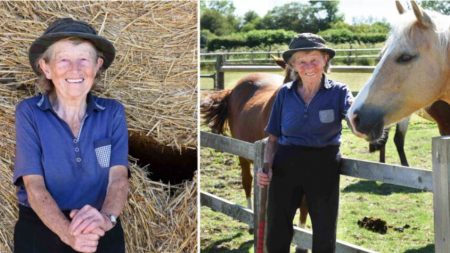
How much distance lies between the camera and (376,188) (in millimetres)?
5801

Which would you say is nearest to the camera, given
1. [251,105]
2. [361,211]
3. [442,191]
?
[442,191]

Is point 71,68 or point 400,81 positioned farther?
point 400,81

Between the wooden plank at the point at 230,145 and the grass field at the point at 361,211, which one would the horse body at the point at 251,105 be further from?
the grass field at the point at 361,211

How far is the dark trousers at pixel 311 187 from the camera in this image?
2.82 m

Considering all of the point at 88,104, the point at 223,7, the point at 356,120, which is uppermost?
the point at 223,7

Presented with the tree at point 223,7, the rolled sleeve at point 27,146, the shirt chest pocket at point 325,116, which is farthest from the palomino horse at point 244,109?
the tree at point 223,7

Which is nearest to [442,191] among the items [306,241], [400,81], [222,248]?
[400,81]

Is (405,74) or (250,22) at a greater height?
(250,22)

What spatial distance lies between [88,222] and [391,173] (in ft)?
5.26

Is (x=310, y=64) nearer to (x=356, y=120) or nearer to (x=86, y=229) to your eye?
(x=356, y=120)

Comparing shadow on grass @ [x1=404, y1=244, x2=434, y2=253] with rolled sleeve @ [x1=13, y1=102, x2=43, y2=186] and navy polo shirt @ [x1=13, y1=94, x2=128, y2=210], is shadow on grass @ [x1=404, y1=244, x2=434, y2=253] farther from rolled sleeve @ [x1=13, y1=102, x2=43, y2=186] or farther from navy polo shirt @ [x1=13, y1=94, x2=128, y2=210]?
rolled sleeve @ [x1=13, y1=102, x2=43, y2=186]

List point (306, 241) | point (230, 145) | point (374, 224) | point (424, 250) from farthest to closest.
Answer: point (374, 224) < point (230, 145) < point (424, 250) < point (306, 241)

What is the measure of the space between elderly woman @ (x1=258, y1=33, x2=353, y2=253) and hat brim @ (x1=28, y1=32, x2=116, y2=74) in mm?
1012

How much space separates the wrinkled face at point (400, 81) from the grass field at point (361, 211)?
67.8 inches
